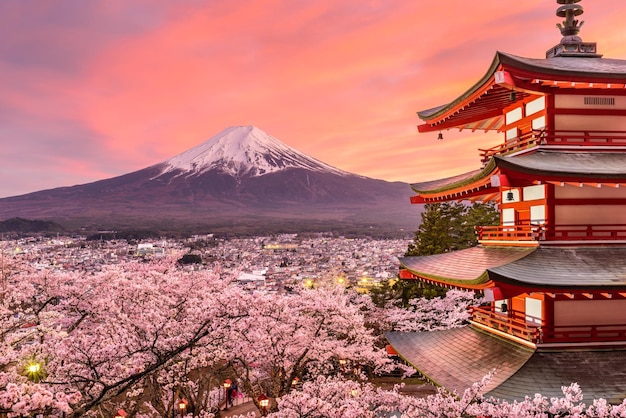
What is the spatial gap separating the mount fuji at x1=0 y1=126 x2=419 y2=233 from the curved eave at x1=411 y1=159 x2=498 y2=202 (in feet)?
380

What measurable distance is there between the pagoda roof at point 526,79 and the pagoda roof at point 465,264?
12.1 feet

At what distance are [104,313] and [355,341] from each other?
40.3 feet

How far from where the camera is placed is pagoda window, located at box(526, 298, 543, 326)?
10.3m

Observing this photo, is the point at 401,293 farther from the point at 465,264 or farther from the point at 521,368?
the point at 521,368

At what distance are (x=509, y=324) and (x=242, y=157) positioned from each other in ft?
549

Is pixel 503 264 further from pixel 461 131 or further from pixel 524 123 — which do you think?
pixel 461 131

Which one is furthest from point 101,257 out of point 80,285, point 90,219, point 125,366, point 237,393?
point 125,366

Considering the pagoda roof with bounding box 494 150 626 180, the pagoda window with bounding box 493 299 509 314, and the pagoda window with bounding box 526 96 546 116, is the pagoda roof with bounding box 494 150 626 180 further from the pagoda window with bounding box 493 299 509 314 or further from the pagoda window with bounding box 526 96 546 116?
the pagoda window with bounding box 493 299 509 314

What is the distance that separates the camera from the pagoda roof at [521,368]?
8.76m

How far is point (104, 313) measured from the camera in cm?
1762

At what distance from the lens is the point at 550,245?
33.6ft

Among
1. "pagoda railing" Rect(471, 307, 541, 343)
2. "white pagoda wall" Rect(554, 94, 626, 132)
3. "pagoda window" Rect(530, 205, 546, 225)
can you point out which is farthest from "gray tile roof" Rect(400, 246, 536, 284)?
"white pagoda wall" Rect(554, 94, 626, 132)

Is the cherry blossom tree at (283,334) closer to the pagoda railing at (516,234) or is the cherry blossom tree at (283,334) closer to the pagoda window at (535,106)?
the pagoda railing at (516,234)

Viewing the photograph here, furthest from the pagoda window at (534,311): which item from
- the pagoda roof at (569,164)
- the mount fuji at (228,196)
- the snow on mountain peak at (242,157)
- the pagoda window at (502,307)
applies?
the snow on mountain peak at (242,157)
